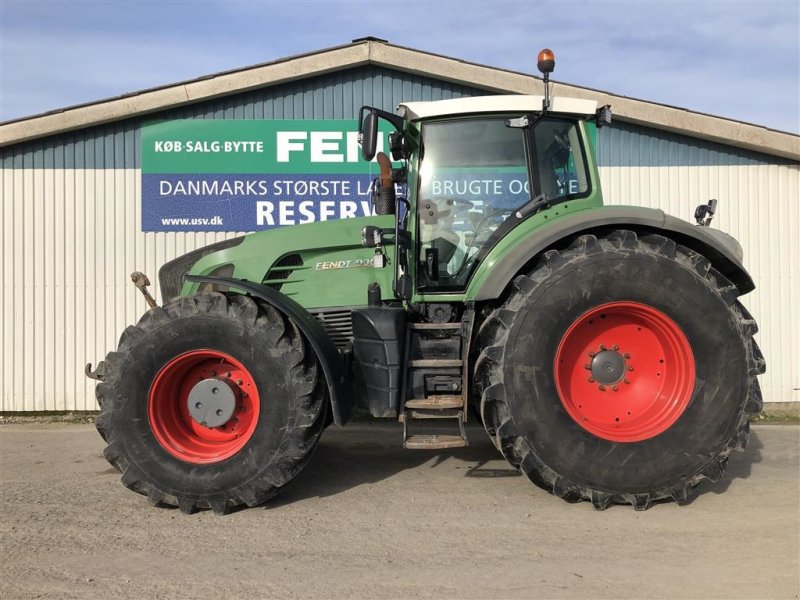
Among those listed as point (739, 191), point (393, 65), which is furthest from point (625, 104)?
point (393, 65)

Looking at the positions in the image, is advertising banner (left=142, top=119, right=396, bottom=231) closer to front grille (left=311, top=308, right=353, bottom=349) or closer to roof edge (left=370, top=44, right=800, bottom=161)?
roof edge (left=370, top=44, right=800, bottom=161)

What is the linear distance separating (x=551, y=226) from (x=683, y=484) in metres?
1.73

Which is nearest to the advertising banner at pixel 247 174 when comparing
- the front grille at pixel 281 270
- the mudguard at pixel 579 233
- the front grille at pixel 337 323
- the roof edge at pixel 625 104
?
the roof edge at pixel 625 104

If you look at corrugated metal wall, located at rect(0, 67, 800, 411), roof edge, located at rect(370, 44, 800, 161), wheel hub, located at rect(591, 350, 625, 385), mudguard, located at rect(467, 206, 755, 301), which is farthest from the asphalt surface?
roof edge, located at rect(370, 44, 800, 161)

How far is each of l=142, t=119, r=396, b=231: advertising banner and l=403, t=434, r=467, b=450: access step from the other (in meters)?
3.93

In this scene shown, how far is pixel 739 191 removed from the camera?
295 inches

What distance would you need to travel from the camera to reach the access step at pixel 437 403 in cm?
401

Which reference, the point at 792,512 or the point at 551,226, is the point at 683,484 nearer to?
the point at 792,512

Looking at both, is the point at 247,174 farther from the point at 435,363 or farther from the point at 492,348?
the point at 492,348

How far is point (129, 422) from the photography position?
3.92 m

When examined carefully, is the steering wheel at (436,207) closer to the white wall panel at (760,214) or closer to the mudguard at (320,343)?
the mudguard at (320,343)

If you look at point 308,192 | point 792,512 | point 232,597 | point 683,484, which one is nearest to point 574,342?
point 683,484

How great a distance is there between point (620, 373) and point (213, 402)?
2.56 m

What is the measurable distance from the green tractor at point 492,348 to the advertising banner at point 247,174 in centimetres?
320
